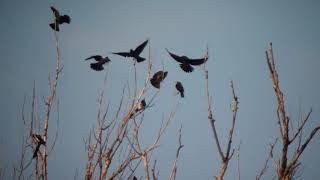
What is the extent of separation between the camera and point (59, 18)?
11.9 feet

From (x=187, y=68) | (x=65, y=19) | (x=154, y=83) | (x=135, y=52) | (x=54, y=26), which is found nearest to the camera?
(x=187, y=68)

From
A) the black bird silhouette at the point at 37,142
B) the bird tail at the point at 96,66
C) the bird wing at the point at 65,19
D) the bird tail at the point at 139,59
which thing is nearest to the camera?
the black bird silhouette at the point at 37,142

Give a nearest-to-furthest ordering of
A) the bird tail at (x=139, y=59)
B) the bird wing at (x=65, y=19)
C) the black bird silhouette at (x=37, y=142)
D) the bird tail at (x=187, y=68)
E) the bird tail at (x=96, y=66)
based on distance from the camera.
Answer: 1. the black bird silhouette at (x=37, y=142)
2. the bird tail at (x=187, y=68)
3. the bird tail at (x=139, y=59)
4. the bird tail at (x=96, y=66)
5. the bird wing at (x=65, y=19)

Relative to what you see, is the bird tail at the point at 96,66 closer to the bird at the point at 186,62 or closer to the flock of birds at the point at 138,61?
the flock of birds at the point at 138,61

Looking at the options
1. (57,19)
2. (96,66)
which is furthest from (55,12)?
(96,66)

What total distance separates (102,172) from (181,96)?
1279 millimetres

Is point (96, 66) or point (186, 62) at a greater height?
point (96, 66)

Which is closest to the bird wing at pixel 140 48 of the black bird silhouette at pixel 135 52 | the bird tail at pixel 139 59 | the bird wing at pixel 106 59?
the black bird silhouette at pixel 135 52

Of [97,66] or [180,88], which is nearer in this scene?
[180,88]

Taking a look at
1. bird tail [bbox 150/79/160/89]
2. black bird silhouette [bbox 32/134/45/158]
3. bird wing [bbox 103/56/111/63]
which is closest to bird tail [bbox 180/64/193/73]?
bird tail [bbox 150/79/160/89]

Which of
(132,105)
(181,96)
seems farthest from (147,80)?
(181,96)

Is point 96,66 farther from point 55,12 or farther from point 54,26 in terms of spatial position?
point 55,12

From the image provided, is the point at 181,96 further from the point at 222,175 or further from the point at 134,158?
the point at 222,175

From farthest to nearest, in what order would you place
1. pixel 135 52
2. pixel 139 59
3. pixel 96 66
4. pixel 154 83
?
1. pixel 96 66
2. pixel 154 83
3. pixel 139 59
4. pixel 135 52
